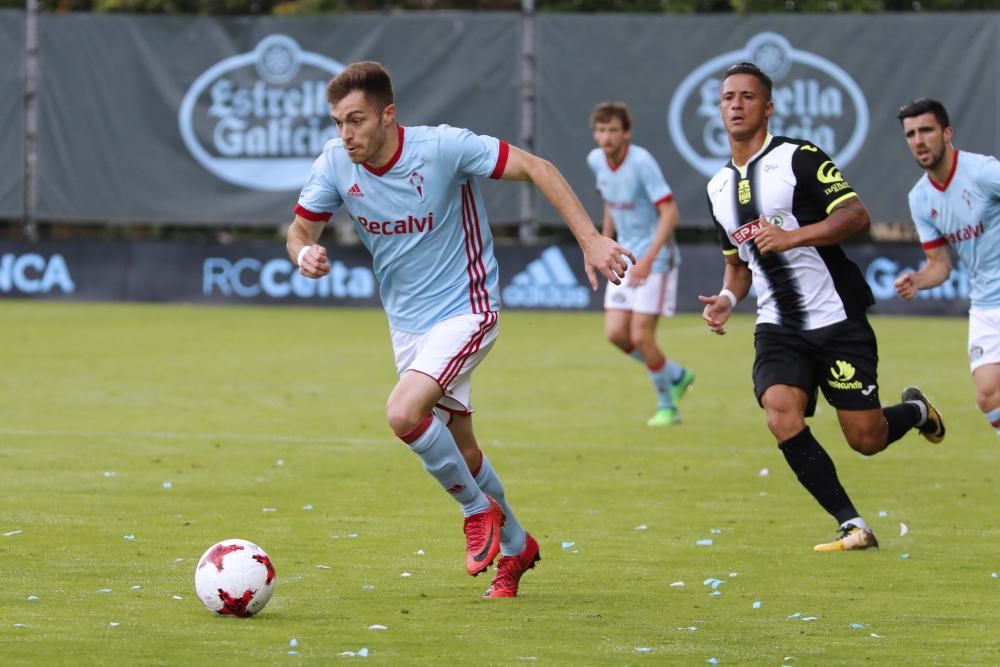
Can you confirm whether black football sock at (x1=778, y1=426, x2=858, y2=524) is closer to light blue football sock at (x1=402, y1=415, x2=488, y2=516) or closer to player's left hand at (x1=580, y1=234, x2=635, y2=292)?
light blue football sock at (x1=402, y1=415, x2=488, y2=516)

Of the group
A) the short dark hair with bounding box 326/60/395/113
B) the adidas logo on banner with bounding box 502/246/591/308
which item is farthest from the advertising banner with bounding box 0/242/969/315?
the short dark hair with bounding box 326/60/395/113

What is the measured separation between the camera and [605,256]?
6703 millimetres

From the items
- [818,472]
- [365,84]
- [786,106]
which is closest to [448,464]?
[365,84]

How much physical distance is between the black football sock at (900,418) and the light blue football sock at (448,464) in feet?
8.79

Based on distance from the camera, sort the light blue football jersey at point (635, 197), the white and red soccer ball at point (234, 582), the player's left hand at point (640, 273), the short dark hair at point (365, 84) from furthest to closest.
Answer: the light blue football jersey at point (635, 197)
the player's left hand at point (640, 273)
the short dark hair at point (365, 84)
the white and red soccer ball at point (234, 582)

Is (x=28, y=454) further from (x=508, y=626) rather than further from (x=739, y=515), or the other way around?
(x=508, y=626)

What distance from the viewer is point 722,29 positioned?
2492 cm

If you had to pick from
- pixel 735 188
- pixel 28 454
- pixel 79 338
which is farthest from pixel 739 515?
pixel 79 338

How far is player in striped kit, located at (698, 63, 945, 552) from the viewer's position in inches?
329

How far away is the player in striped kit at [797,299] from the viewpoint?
8.37 metres

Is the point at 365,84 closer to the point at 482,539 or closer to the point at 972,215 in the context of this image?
the point at 482,539

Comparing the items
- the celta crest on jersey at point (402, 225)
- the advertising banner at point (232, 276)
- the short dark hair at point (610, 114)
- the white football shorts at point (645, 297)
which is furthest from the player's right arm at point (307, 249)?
the advertising banner at point (232, 276)

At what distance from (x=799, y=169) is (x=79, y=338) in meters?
13.9

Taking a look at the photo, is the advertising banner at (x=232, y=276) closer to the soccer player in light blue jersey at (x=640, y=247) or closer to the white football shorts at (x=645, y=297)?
the soccer player in light blue jersey at (x=640, y=247)
